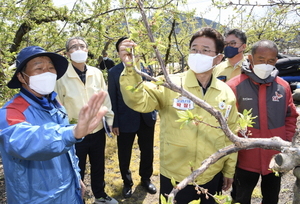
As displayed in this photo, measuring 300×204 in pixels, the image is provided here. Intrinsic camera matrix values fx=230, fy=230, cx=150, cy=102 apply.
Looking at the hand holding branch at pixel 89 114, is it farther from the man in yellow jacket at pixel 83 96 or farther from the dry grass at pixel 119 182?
the dry grass at pixel 119 182

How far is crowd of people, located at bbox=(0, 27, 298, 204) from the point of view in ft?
4.37

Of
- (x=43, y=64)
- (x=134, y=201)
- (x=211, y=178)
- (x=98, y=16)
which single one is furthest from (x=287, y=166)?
(x=98, y=16)

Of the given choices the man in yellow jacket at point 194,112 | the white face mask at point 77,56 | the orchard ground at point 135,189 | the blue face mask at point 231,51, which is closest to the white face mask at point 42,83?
the man in yellow jacket at point 194,112

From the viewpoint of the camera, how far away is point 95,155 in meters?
3.04

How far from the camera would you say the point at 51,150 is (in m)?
1.29

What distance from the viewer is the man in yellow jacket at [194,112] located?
1.81 m

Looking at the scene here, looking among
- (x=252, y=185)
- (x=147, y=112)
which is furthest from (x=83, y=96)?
(x=252, y=185)

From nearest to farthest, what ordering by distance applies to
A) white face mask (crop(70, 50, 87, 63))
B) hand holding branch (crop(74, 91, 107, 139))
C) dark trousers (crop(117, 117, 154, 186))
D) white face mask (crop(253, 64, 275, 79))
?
hand holding branch (crop(74, 91, 107, 139)) < white face mask (crop(253, 64, 275, 79)) < white face mask (crop(70, 50, 87, 63)) < dark trousers (crop(117, 117, 154, 186))

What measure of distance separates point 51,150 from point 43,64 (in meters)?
0.80

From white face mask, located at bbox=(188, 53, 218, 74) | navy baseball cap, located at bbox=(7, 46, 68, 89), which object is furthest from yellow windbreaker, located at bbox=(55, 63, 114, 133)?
white face mask, located at bbox=(188, 53, 218, 74)

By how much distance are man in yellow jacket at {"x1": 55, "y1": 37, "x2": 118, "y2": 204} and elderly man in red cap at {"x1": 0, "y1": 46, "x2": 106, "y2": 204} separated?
74cm

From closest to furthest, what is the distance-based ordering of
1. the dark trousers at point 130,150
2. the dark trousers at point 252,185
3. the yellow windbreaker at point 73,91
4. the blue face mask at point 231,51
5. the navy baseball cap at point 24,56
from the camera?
the navy baseball cap at point 24,56 → the dark trousers at point 252,185 → the yellow windbreaker at point 73,91 → the blue face mask at point 231,51 → the dark trousers at point 130,150

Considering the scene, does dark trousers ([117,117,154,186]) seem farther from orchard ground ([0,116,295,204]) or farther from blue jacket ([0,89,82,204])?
blue jacket ([0,89,82,204])

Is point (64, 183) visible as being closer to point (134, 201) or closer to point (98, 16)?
point (134, 201)
